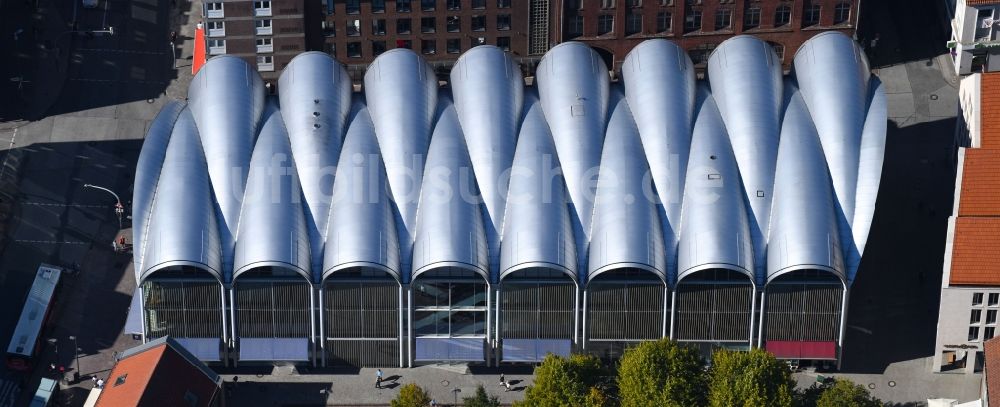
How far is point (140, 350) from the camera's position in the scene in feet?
652

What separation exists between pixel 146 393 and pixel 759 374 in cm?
5701

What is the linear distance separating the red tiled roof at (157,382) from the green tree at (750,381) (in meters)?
48.4

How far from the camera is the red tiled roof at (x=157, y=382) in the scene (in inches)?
7549

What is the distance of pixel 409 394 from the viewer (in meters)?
198

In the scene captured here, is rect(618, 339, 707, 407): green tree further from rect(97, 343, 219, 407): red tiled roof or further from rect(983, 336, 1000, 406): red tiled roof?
rect(97, 343, 219, 407): red tiled roof

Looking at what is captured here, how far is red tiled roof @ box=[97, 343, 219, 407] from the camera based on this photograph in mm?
191750

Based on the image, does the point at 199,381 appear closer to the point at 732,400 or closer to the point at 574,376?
the point at 574,376

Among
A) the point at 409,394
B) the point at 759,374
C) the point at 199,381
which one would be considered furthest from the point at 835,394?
the point at 199,381

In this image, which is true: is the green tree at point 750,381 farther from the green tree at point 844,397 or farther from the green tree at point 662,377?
the green tree at point 844,397

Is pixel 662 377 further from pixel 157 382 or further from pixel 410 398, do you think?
pixel 157 382

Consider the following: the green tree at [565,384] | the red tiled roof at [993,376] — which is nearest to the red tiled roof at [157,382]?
the green tree at [565,384]

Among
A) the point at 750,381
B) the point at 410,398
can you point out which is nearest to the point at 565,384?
the point at 410,398

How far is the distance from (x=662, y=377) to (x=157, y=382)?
155 ft

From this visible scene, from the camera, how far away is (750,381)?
633ft
